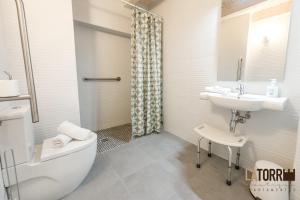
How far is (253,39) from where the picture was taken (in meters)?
1.46

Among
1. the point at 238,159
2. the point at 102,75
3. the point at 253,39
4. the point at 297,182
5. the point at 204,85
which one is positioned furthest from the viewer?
the point at 102,75

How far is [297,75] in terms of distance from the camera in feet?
3.93

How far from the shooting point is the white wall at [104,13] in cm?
212

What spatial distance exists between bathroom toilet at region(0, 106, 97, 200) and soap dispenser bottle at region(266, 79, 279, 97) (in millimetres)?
1773

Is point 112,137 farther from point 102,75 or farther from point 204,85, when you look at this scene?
point 204,85

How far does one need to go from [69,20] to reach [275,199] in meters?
2.62

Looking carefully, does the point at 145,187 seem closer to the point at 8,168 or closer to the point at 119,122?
the point at 8,168

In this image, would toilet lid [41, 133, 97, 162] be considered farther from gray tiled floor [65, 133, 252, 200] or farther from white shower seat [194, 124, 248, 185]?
white shower seat [194, 124, 248, 185]

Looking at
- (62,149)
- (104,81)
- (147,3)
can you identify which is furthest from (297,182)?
(147,3)

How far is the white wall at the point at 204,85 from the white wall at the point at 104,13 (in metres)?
0.66

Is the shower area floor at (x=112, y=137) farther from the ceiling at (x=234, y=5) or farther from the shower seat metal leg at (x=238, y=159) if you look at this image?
the ceiling at (x=234, y=5)

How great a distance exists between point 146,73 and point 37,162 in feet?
5.91

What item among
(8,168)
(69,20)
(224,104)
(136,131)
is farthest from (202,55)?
(8,168)

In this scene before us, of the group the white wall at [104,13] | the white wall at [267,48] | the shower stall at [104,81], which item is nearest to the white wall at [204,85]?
the white wall at [267,48]
